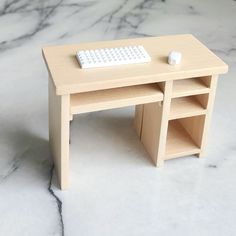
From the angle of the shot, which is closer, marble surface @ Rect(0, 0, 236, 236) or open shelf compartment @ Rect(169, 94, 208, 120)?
marble surface @ Rect(0, 0, 236, 236)

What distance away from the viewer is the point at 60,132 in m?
1.11

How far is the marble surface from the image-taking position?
1.09 meters

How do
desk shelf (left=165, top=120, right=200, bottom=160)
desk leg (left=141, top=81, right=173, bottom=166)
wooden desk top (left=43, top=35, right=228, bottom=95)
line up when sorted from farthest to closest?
1. desk shelf (left=165, top=120, right=200, bottom=160)
2. desk leg (left=141, top=81, right=173, bottom=166)
3. wooden desk top (left=43, top=35, right=228, bottom=95)

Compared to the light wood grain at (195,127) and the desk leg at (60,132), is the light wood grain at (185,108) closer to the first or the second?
the light wood grain at (195,127)

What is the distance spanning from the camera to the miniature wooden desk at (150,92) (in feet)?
3.55

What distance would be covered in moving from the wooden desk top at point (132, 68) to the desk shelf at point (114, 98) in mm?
41

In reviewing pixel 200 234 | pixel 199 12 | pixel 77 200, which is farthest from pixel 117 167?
pixel 199 12

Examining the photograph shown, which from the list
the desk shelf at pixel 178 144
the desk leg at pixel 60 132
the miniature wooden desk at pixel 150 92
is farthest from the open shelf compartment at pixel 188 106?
the desk leg at pixel 60 132

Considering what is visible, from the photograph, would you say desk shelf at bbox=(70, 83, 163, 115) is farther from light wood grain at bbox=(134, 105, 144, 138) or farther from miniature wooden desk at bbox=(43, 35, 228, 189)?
light wood grain at bbox=(134, 105, 144, 138)

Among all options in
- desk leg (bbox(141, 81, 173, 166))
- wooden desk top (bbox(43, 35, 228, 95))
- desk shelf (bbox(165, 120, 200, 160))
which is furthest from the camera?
desk shelf (bbox(165, 120, 200, 160))

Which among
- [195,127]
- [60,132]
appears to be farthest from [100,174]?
[195,127]

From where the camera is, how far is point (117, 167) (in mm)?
1255

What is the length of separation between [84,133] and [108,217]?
1.06 ft

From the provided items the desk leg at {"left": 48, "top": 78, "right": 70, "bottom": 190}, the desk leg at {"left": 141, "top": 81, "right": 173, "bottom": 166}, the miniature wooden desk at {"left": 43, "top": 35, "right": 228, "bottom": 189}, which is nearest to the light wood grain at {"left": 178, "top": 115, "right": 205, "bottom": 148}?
the miniature wooden desk at {"left": 43, "top": 35, "right": 228, "bottom": 189}
